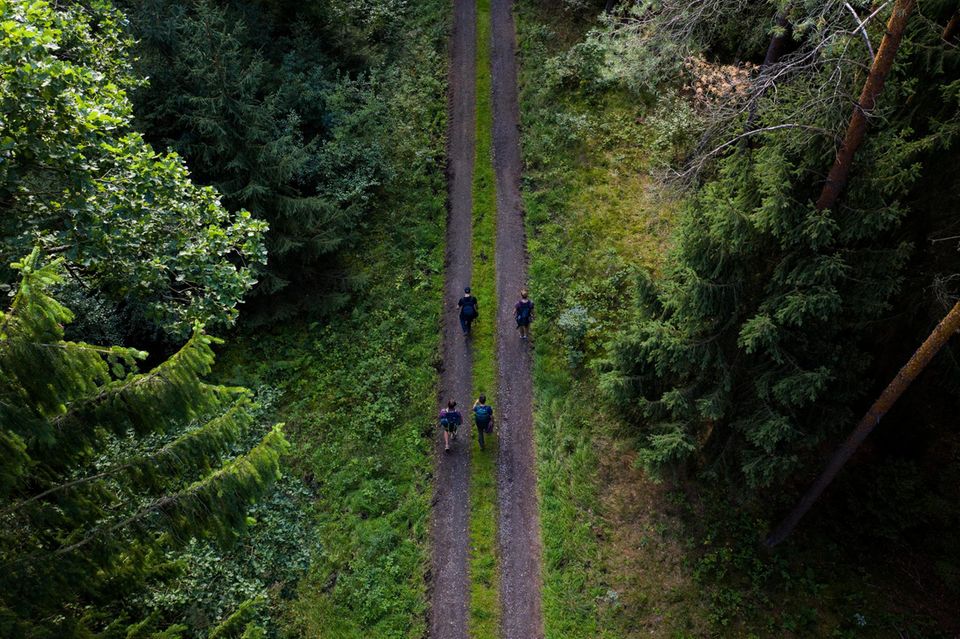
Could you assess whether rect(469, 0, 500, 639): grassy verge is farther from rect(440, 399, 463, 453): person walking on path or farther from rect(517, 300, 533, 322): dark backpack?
rect(517, 300, 533, 322): dark backpack

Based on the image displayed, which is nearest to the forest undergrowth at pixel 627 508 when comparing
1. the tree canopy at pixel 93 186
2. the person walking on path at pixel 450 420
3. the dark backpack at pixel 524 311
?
the dark backpack at pixel 524 311

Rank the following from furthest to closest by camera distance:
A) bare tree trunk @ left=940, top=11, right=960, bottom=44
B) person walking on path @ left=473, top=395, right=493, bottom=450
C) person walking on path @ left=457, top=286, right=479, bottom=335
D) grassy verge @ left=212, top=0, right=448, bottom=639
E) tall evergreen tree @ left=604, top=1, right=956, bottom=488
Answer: person walking on path @ left=457, top=286, right=479, bottom=335
person walking on path @ left=473, top=395, right=493, bottom=450
grassy verge @ left=212, top=0, right=448, bottom=639
tall evergreen tree @ left=604, top=1, right=956, bottom=488
bare tree trunk @ left=940, top=11, right=960, bottom=44

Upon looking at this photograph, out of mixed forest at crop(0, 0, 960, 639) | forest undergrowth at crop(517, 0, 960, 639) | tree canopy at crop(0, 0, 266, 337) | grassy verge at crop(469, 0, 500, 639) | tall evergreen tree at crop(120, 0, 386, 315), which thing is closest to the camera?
mixed forest at crop(0, 0, 960, 639)

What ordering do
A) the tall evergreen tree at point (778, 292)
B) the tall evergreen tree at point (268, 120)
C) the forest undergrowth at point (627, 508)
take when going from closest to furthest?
1. the tall evergreen tree at point (778, 292)
2. the forest undergrowth at point (627, 508)
3. the tall evergreen tree at point (268, 120)

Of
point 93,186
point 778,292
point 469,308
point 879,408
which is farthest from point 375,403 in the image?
point 879,408

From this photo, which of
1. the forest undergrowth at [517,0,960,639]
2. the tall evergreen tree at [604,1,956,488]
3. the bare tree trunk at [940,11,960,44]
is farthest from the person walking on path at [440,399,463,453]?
the bare tree trunk at [940,11,960,44]

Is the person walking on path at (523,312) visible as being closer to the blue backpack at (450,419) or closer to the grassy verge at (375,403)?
the grassy verge at (375,403)

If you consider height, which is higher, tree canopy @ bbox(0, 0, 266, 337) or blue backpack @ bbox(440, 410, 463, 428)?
tree canopy @ bbox(0, 0, 266, 337)
